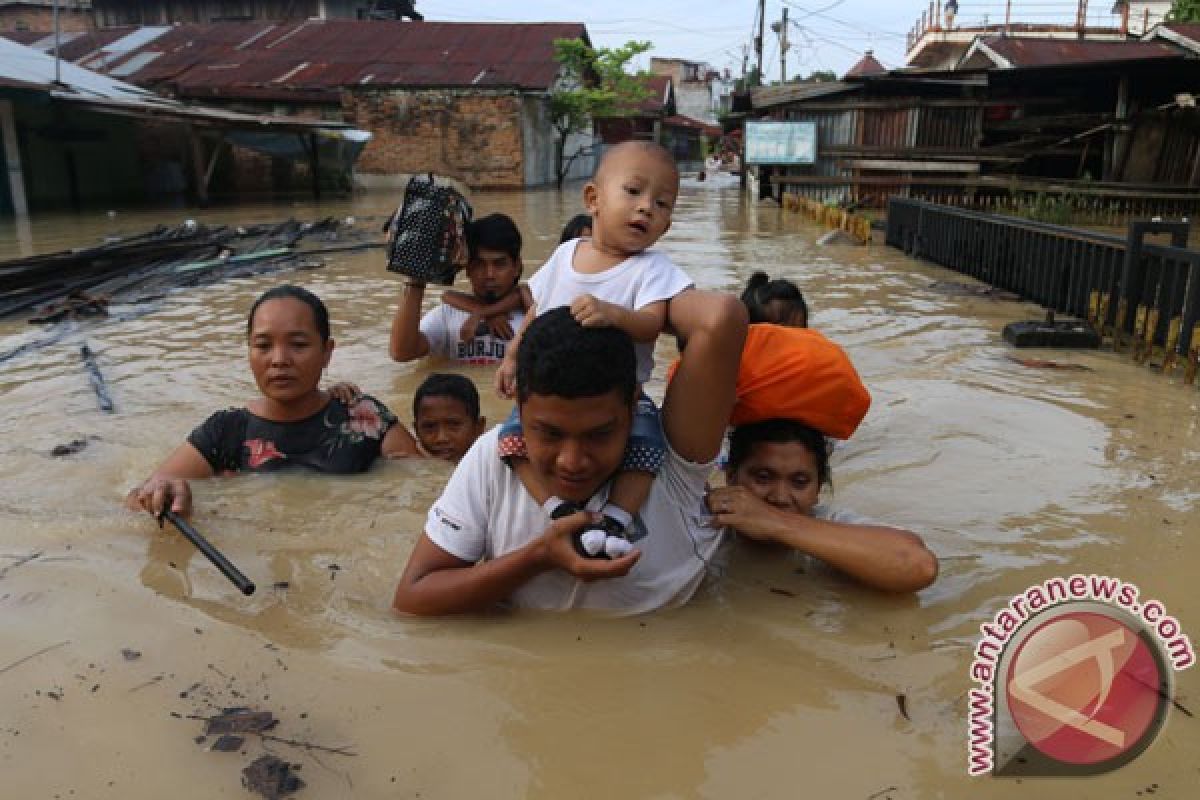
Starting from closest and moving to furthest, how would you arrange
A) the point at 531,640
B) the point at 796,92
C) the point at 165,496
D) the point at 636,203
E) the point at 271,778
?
1. the point at 271,778
2. the point at 531,640
3. the point at 636,203
4. the point at 165,496
5. the point at 796,92

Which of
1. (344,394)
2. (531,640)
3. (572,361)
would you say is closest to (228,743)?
(531,640)

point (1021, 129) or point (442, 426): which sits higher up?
point (1021, 129)

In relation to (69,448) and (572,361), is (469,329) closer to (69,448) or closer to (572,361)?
(69,448)

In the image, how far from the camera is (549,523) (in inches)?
92.2

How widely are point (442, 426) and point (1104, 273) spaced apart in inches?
244

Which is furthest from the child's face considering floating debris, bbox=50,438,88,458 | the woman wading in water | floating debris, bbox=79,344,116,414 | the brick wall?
the brick wall

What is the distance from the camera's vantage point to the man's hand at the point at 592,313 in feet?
6.98

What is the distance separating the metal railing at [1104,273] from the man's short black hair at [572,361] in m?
5.34

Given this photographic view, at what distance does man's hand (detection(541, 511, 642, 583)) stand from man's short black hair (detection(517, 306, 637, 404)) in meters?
0.31

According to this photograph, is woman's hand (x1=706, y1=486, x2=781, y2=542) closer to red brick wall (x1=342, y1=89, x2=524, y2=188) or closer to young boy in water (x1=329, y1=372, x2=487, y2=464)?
young boy in water (x1=329, y1=372, x2=487, y2=464)

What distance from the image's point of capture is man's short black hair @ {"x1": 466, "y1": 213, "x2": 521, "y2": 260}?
5414 millimetres

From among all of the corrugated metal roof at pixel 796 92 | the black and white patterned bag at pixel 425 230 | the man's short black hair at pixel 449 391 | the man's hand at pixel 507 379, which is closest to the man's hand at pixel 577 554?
the man's hand at pixel 507 379

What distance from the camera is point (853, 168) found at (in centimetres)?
2058

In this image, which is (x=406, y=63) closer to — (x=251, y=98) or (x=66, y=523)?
(x=251, y=98)
